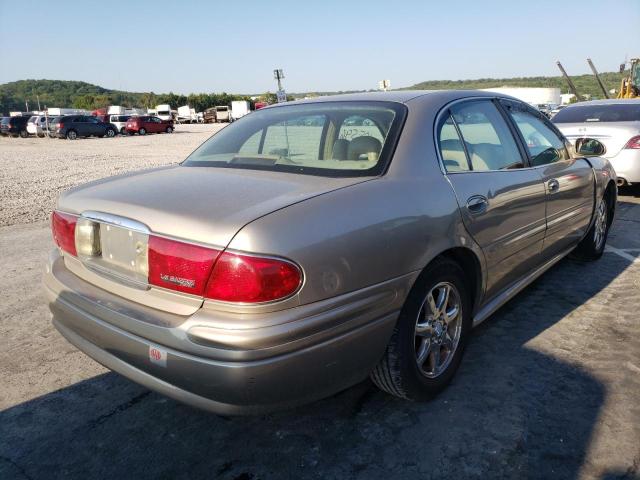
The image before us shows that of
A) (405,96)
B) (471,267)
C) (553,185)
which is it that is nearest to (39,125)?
(405,96)

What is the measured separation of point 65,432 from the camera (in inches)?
94.7

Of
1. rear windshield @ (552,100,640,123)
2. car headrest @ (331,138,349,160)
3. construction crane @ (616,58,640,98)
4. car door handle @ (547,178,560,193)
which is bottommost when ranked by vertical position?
car door handle @ (547,178,560,193)

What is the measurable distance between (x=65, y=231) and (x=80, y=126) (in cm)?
3504

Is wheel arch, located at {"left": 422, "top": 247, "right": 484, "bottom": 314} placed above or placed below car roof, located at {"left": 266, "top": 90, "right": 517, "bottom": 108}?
below

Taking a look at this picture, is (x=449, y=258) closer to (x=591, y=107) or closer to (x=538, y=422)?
(x=538, y=422)

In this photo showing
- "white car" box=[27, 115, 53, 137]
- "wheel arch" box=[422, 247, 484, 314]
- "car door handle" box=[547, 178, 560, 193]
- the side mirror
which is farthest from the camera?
"white car" box=[27, 115, 53, 137]

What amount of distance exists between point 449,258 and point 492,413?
2.54 feet

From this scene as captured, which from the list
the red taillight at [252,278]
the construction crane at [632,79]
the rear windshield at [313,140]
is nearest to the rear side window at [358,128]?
the rear windshield at [313,140]

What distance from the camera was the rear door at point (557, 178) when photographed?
3559 millimetres

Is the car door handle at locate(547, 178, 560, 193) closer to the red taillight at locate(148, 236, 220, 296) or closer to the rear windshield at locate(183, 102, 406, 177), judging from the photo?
the rear windshield at locate(183, 102, 406, 177)

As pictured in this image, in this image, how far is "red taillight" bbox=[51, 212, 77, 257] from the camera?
8.04 feet

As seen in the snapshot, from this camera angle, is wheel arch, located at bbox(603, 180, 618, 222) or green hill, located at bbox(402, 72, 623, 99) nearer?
wheel arch, located at bbox(603, 180, 618, 222)

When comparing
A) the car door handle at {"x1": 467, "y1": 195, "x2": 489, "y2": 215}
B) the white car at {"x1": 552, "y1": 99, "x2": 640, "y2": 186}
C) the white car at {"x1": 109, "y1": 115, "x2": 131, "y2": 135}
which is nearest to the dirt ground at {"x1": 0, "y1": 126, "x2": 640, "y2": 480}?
the car door handle at {"x1": 467, "y1": 195, "x2": 489, "y2": 215}

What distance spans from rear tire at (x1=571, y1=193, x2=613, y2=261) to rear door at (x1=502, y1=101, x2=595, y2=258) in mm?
359
